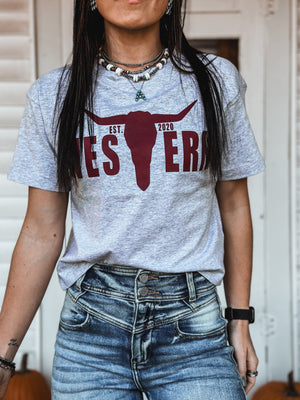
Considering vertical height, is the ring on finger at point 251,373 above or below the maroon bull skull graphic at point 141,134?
below

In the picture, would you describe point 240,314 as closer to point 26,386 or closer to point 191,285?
point 191,285

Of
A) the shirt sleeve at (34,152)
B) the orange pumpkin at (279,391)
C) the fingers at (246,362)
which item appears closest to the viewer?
the shirt sleeve at (34,152)

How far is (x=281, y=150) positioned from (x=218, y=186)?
156cm

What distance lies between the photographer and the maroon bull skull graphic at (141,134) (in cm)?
150

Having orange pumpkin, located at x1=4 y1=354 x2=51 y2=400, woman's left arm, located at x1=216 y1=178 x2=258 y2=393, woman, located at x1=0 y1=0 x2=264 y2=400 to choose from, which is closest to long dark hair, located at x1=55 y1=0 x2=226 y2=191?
woman, located at x1=0 y1=0 x2=264 y2=400

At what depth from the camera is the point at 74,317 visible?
158cm

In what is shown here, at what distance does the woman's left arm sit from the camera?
171 centimetres

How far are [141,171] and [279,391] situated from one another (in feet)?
6.84

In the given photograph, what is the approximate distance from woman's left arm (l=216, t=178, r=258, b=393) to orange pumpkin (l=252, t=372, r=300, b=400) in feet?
4.91

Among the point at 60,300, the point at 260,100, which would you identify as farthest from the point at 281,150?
the point at 60,300

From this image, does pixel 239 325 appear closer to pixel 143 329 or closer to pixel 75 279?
pixel 143 329

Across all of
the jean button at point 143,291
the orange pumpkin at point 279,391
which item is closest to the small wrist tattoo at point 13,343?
the jean button at point 143,291

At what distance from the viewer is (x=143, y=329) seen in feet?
4.91

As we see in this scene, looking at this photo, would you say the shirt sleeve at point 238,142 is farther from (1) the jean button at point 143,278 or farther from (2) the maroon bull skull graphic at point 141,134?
(1) the jean button at point 143,278
